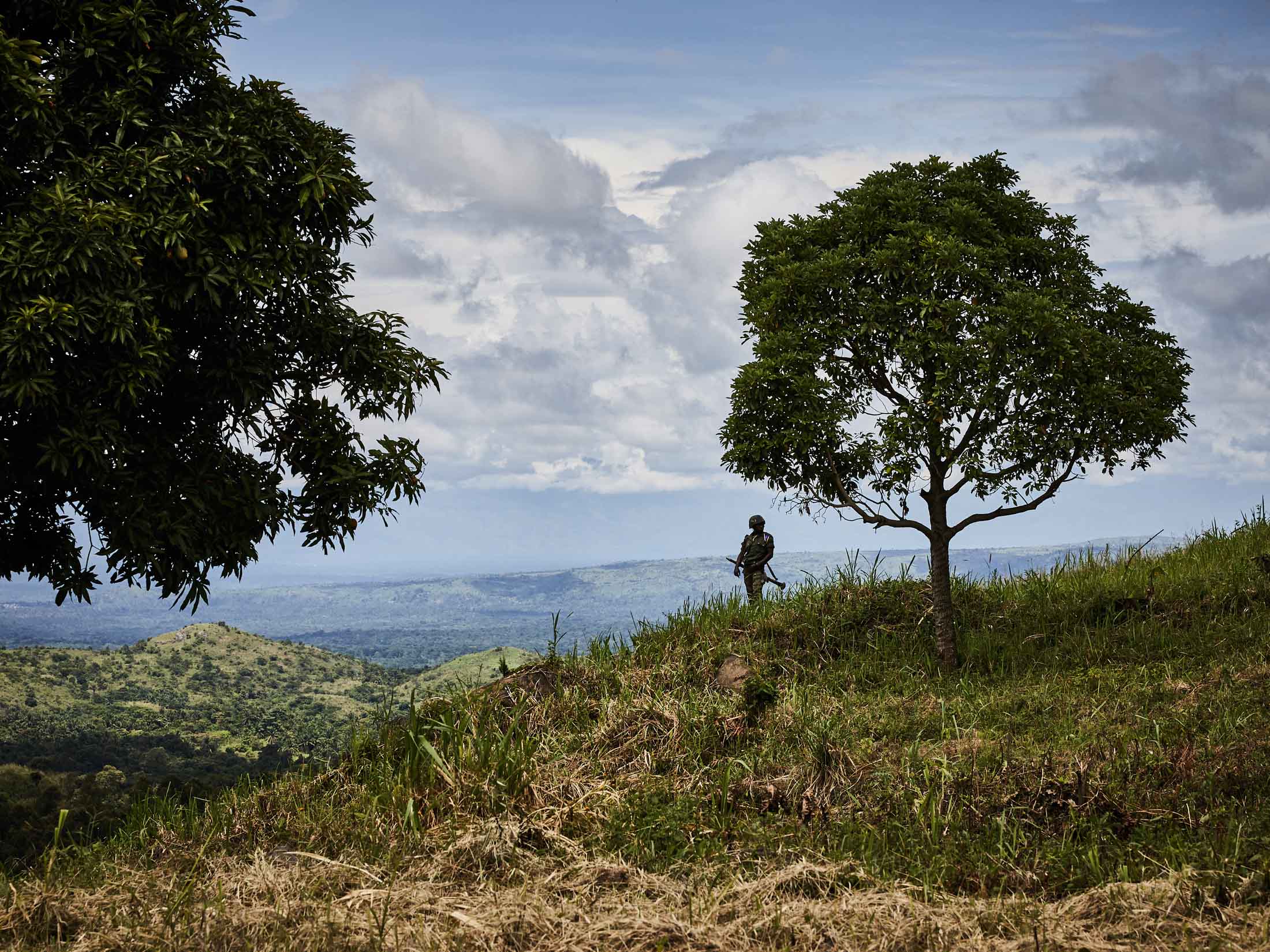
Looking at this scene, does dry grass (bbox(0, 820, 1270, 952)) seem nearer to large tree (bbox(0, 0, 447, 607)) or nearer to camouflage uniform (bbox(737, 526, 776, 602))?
large tree (bbox(0, 0, 447, 607))

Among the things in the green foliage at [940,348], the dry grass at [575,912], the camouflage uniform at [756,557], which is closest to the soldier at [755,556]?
the camouflage uniform at [756,557]

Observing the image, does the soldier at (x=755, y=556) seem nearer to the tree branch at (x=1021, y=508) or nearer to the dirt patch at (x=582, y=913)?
the tree branch at (x=1021, y=508)

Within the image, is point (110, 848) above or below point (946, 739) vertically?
below

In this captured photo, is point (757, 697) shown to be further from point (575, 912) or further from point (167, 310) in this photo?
point (167, 310)

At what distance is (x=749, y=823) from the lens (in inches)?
285

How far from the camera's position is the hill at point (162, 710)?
16.2 metres

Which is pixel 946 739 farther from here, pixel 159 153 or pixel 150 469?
pixel 159 153

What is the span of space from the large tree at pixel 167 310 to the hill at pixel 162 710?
11.5 ft

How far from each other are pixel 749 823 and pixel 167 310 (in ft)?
28.3

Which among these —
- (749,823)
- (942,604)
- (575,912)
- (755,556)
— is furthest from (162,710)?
(575,912)

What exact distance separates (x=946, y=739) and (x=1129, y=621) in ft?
18.4

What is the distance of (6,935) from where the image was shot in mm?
6199

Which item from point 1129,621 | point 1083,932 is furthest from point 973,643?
point 1083,932

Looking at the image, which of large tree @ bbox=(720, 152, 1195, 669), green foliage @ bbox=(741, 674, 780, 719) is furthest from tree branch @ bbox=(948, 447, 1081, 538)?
green foliage @ bbox=(741, 674, 780, 719)
